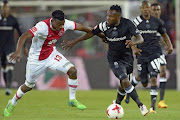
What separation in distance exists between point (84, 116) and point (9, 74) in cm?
685

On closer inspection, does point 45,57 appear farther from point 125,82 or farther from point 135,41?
point 135,41

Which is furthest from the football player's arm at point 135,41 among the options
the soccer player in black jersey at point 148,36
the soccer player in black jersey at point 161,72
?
the soccer player in black jersey at point 161,72

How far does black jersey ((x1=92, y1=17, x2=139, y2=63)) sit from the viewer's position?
8.91m

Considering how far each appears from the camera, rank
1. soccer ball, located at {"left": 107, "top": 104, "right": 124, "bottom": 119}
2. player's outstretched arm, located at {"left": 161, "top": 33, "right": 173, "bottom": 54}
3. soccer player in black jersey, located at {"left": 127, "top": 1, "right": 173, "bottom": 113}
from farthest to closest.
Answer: player's outstretched arm, located at {"left": 161, "top": 33, "right": 173, "bottom": 54}, soccer player in black jersey, located at {"left": 127, "top": 1, "right": 173, "bottom": 113}, soccer ball, located at {"left": 107, "top": 104, "right": 124, "bottom": 119}

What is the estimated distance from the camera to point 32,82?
9.43m

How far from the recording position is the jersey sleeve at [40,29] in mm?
9037

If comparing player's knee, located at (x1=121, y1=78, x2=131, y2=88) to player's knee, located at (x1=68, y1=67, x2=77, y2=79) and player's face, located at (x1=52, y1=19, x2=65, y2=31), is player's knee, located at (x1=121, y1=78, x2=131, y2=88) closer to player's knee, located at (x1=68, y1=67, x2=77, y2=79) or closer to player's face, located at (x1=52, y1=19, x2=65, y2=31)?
player's knee, located at (x1=68, y1=67, x2=77, y2=79)

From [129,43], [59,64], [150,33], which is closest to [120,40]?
[129,43]

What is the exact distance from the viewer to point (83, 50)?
1917 centimetres

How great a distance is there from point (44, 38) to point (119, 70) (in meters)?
1.62

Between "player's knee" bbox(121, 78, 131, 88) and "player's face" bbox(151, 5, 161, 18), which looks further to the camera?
"player's face" bbox(151, 5, 161, 18)

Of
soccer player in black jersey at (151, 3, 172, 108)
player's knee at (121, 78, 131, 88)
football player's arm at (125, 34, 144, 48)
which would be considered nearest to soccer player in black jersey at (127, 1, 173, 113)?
soccer player in black jersey at (151, 3, 172, 108)

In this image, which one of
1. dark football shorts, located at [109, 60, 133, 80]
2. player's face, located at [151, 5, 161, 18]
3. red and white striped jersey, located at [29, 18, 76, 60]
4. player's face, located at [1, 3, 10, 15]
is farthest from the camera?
player's face, located at [1, 3, 10, 15]

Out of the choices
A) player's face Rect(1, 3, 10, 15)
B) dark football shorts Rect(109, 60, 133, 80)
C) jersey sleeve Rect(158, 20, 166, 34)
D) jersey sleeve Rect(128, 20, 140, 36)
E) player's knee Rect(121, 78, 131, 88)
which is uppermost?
jersey sleeve Rect(128, 20, 140, 36)
